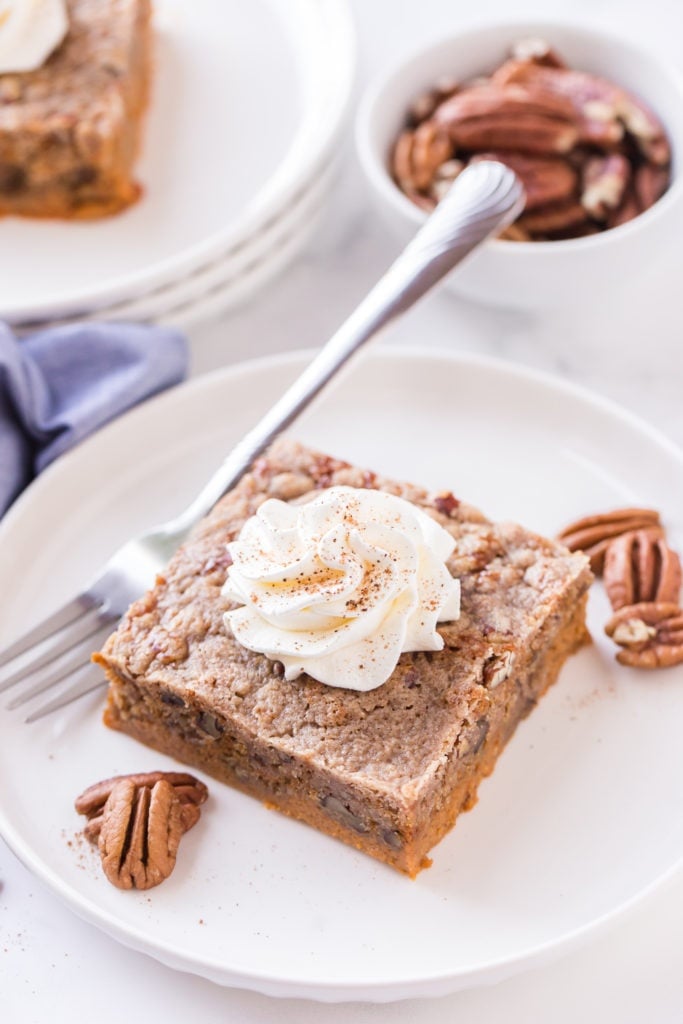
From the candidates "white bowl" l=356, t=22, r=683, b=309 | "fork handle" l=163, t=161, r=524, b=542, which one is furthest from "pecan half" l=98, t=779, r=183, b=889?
"white bowl" l=356, t=22, r=683, b=309

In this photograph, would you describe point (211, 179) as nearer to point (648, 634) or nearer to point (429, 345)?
point (429, 345)

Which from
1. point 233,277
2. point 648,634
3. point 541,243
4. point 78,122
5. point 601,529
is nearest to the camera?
point 648,634

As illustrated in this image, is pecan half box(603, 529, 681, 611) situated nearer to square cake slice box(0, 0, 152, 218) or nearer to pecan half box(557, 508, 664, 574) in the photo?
pecan half box(557, 508, 664, 574)

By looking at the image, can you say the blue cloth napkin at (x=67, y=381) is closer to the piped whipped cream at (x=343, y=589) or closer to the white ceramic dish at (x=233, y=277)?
the white ceramic dish at (x=233, y=277)

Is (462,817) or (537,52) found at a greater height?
(537,52)

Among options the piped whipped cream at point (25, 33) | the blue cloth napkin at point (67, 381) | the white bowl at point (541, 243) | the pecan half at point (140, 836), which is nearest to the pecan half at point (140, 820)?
the pecan half at point (140, 836)

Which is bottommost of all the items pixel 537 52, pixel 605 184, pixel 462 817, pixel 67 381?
pixel 462 817

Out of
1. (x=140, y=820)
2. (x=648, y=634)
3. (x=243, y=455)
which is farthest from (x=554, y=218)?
(x=140, y=820)

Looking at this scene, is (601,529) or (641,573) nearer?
(641,573)
